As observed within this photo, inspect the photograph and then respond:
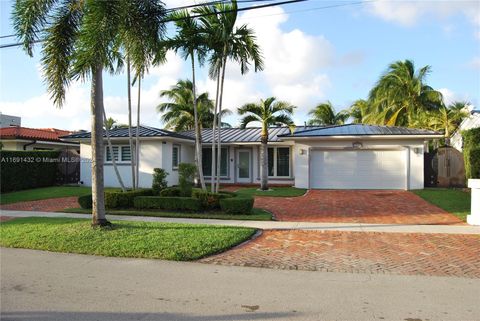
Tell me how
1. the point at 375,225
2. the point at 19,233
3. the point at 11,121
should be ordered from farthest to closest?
the point at 11,121 < the point at 375,225 < the point at 19,233

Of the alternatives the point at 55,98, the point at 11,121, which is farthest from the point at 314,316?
the point at 11,121

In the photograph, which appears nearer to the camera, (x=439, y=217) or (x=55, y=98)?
(x=55, y=98)

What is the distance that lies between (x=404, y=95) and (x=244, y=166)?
43.0 ft

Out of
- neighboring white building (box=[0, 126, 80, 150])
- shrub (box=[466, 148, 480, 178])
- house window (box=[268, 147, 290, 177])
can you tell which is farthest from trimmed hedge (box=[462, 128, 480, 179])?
neighboring white building (box=[0, 126, 80, 150])

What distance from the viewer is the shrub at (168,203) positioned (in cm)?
1345

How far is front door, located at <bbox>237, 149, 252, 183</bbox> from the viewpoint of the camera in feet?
87.0

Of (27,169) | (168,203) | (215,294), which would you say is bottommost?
(215,294)

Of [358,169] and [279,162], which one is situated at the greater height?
[279,162]

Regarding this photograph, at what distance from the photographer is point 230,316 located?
16.3 ft

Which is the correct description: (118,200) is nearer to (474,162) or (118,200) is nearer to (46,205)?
(46,205)

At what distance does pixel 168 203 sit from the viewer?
13.8m

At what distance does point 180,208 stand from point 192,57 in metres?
5.08

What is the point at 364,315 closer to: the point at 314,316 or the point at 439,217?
the point at 314,316

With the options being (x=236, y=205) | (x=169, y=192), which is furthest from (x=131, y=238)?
(x=169, y=192)
